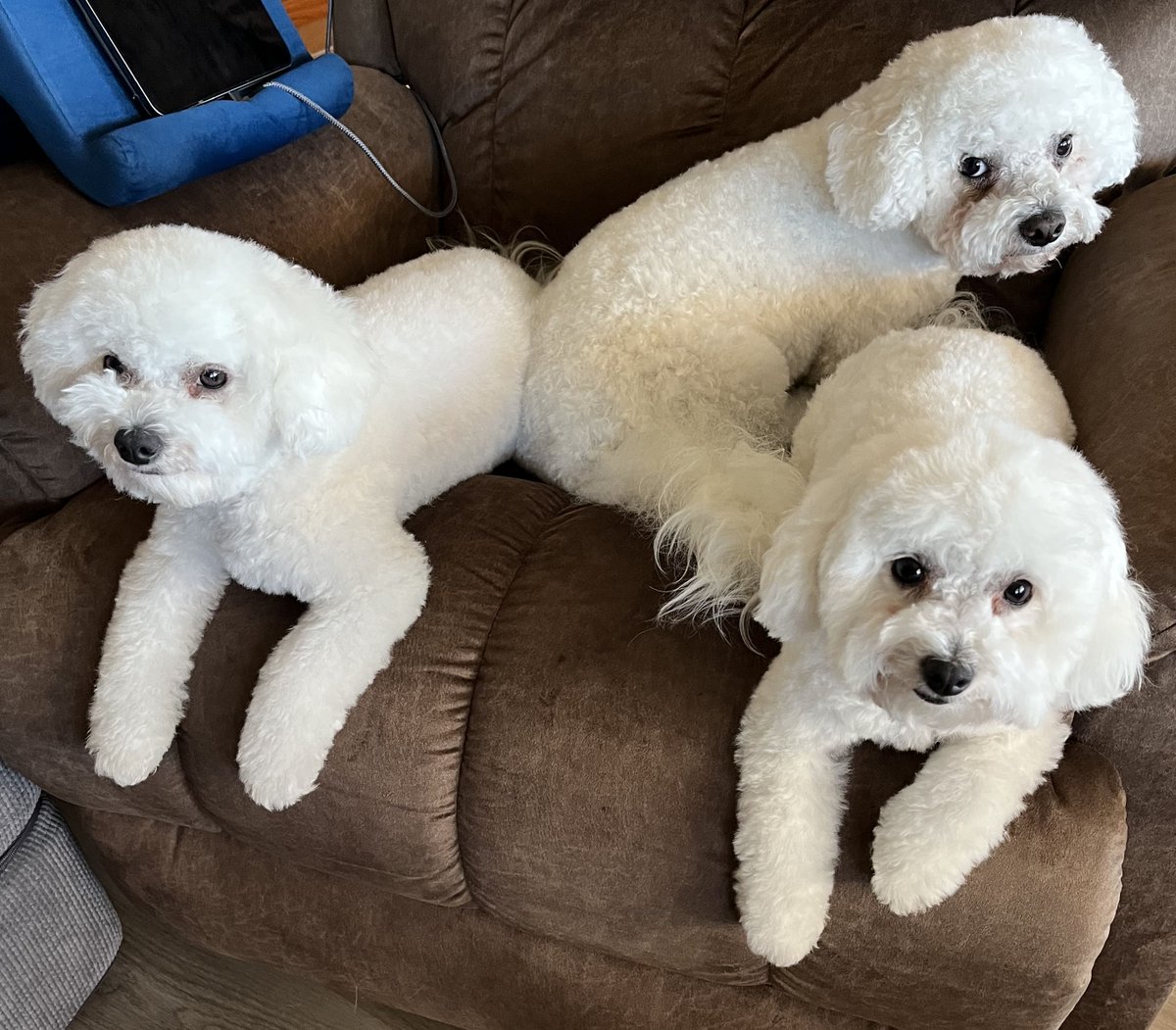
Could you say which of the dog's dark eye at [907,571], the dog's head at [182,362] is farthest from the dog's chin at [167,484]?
the dog's dark eye at [907,571]

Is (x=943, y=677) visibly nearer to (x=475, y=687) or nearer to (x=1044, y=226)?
(x=475, y=687)

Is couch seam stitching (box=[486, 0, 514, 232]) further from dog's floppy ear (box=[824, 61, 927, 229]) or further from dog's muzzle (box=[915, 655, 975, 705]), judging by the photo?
dog's muzzle (box=[915, 655, 975, 705])

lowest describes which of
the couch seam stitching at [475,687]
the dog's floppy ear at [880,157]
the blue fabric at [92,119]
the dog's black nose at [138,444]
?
the couch seam stitching at [475,687]

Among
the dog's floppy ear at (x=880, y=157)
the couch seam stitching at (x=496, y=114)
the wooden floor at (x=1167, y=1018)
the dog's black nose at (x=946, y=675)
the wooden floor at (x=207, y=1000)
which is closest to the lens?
the dog's black nose at (x=946, y=675)

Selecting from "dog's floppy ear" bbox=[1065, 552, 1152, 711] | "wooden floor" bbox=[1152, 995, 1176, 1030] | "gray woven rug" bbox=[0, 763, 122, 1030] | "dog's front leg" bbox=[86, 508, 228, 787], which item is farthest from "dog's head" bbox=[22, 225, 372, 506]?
"wooden floor" bbox=[1152, 995, 1176, 1030]

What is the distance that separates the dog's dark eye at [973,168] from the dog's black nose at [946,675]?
2.26 feet

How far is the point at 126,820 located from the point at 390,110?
48.1 inches

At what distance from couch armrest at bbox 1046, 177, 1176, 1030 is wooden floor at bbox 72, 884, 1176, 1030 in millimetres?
932

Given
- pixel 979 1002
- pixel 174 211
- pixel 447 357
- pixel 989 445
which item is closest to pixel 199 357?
pixel 447 357

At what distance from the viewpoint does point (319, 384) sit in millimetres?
965

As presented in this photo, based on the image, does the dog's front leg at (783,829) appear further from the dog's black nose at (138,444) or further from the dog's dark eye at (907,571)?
the dog's black nose at (138,444)

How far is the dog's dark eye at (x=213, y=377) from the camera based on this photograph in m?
0.96

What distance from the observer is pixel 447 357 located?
1.26 meters

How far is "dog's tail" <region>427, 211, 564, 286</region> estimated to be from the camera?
1576mm
